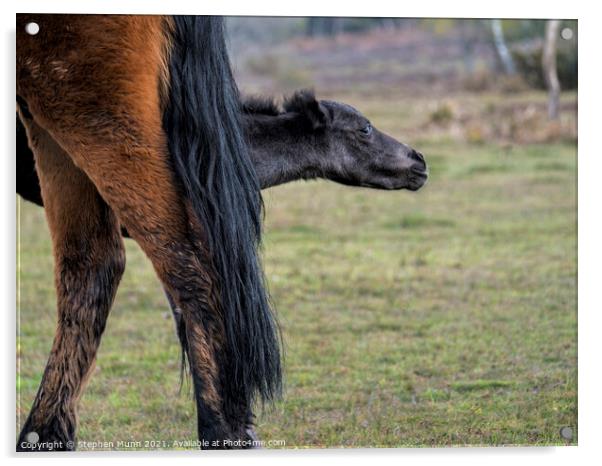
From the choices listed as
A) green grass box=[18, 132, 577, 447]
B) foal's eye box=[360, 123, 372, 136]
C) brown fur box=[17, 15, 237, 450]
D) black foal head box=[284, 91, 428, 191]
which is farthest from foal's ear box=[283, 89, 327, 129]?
brown fur box=[17, 15, 237, 450]

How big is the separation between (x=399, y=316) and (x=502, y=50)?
1837 mm

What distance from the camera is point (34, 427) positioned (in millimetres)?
4043

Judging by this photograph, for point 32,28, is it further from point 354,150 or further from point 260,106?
point 354,150

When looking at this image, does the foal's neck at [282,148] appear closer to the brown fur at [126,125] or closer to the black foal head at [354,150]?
the black foal head at [354,150]

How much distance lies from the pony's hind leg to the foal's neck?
2.49ft

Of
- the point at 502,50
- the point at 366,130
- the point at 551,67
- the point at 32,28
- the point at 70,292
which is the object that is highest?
the point at 502,50

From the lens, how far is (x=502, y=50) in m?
6.72

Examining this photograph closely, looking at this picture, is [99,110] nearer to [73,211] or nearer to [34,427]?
[73,211]

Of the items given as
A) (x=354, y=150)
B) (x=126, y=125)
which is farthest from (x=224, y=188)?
(x=354, y=150)

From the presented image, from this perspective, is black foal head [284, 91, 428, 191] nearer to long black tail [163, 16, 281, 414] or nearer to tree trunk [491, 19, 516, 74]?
long black tail [163, 16, 281, 414]

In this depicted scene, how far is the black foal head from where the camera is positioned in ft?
15.3

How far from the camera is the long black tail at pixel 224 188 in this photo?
12.2ft

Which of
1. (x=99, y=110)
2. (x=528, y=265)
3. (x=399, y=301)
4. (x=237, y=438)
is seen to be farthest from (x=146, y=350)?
(x=528, y=265)
